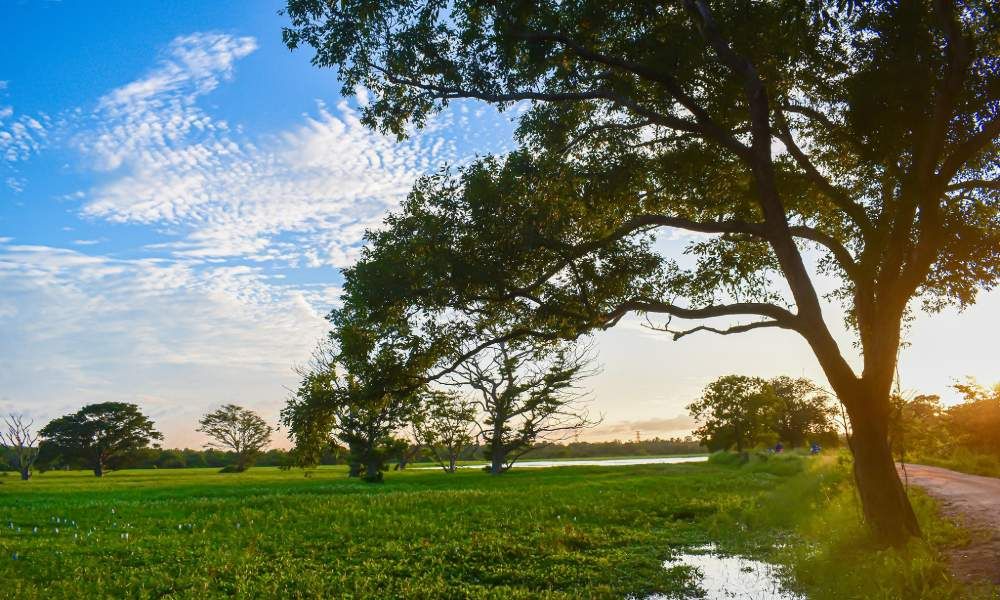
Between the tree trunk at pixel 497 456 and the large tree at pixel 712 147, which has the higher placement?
the large tree at pixel 712 147

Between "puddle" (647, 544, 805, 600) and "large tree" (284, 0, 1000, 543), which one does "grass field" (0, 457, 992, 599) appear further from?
"large tree" (284, 0, 1000, 543)

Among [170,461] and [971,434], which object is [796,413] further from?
[170,461]

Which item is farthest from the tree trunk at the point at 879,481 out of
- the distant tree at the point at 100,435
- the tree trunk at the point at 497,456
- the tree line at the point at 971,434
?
the distant tree at the point at 100,435

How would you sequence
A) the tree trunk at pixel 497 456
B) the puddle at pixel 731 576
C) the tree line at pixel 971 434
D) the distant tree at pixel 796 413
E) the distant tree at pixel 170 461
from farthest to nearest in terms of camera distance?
the distant tree at pixel 170 461
the distant tree at pixel 796 413
the tree trunk at pixel 497 456
the tree line at pixel 971 434
the puddle at pixel 731 576

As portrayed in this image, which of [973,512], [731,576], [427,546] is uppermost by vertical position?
[973,512]

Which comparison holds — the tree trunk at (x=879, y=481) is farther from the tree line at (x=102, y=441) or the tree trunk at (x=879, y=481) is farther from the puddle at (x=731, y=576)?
the tree line at (x=102, y=441)

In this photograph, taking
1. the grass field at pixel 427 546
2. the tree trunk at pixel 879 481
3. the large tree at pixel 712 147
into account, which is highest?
the large tree at pixel 712 147

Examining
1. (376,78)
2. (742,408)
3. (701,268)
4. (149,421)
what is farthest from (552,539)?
(149,421)

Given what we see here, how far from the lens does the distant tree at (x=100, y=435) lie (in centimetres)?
9412

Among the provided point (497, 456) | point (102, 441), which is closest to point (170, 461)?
point (102, 441)

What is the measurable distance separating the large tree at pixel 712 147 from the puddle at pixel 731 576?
240 centimetres

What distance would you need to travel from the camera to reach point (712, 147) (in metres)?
15.8

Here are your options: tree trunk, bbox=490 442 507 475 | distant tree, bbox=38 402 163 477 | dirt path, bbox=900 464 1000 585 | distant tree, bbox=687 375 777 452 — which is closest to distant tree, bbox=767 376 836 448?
distant tree, bbox=687 375 777 452

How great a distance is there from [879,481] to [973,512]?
6.09 m
